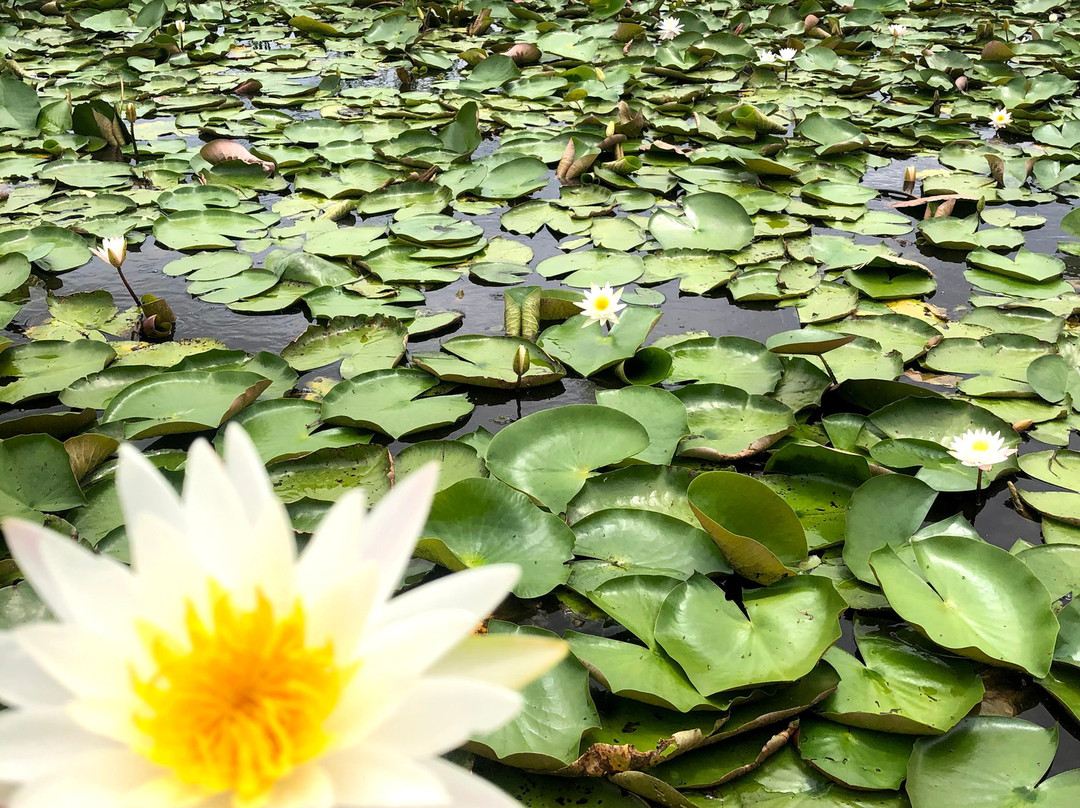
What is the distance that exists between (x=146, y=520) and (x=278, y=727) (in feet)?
0.74

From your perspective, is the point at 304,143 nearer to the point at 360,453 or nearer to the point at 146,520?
the point at 360,453

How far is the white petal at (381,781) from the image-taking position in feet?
1.95

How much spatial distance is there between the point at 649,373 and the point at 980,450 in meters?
0.88

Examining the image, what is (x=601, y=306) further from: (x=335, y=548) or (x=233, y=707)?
(x=233, y=707)

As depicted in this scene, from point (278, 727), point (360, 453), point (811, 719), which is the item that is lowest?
point (811, 719)

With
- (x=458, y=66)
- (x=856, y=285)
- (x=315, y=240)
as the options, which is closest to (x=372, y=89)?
(x=458, y=66)

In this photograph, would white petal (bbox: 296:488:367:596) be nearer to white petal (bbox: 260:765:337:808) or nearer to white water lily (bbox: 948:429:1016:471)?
white petal (bbox: 260:765:337:808)

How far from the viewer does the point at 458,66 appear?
18.4 feet

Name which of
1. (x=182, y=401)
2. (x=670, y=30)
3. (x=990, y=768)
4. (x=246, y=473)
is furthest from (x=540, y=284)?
(x=670, y=30)

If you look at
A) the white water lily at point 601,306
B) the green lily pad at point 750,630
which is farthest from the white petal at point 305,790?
the white water lily at point 601,306

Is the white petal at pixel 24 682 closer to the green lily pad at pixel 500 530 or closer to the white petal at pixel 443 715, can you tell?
the white petal at pixel 443 715

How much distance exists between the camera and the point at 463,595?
72 cm

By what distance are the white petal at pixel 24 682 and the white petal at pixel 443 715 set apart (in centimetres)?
29

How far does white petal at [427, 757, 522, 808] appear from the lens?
638mm
